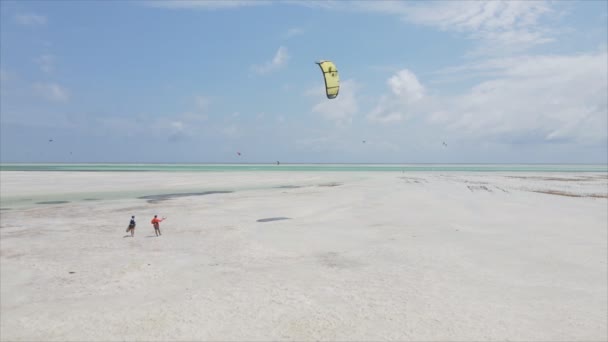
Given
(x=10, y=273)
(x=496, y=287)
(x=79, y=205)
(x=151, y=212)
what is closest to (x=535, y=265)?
(x=496, y=287)

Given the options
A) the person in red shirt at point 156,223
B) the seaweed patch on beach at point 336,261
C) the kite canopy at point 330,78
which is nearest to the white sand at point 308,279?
the seaweed patch on beach at point 336,261

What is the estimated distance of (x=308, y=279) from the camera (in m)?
10.6

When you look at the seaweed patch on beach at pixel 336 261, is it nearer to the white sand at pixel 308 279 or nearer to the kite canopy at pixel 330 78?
the white sand at pixel 308 279

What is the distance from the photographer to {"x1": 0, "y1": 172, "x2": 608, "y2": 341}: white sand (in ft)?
25.6

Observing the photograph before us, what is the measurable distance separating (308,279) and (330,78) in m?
13.8

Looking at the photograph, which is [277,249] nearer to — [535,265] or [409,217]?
[535,265]

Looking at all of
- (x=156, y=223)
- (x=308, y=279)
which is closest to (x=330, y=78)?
(x=156, y=223)

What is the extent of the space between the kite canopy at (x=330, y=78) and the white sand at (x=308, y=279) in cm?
697

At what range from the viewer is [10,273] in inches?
450

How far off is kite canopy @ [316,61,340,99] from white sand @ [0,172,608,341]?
697 centimetres

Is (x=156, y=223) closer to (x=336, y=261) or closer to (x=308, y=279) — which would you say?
(x=336, y=261)

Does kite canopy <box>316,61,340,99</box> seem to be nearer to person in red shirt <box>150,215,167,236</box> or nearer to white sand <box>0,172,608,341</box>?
white sand <box>0,172,608,341</box>

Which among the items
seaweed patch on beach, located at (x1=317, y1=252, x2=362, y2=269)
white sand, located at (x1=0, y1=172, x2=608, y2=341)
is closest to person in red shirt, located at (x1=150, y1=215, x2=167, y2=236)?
white sand, located at (x1=0, y1=172, x2=608, y2=341)

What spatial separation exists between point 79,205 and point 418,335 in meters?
26.2
